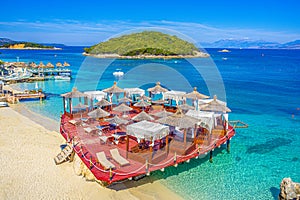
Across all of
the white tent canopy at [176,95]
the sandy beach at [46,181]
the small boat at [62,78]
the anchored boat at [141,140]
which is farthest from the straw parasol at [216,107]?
the small boat at [62,78]

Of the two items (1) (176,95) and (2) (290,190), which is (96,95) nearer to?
(1) (176,95)

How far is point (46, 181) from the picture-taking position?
463 inches

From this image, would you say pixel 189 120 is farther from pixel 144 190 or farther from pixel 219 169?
pixel 144 190

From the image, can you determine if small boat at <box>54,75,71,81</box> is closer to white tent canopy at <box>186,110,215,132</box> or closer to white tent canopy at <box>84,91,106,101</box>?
white tent canopy at <box>84,91,106,101</box>

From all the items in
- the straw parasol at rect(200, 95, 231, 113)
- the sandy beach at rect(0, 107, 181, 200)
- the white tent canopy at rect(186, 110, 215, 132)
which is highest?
the straw parasol at rect(200, 95, 231, 113)

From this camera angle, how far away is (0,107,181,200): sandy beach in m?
10.9

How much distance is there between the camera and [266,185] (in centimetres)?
1238

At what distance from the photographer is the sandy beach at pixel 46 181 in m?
10.9

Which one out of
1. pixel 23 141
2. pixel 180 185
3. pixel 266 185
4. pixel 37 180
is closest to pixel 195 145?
pixel 180 185

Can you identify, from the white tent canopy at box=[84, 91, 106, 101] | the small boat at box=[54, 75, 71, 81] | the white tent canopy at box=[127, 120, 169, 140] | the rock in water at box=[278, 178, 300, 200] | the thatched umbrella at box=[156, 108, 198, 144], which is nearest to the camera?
the rock in water at box=[278, 178, 300, 200]

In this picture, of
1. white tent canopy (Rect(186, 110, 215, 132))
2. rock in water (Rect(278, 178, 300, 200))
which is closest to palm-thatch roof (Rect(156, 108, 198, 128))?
white tent canopy (Rect(186, 110, 215, 132))

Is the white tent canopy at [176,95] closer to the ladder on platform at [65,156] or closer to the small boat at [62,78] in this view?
the ladder on platform at [65,156]

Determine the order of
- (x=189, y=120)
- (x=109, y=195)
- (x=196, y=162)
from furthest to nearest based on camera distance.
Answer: (x=196, y=162) < (x=189, y=120) < (x=109, y=195)

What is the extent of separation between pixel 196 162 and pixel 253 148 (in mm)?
4887
